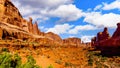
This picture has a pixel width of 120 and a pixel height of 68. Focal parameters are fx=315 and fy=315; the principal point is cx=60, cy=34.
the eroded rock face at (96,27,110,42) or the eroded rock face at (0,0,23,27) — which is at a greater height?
the eroded rock face at (0,0,23,27)

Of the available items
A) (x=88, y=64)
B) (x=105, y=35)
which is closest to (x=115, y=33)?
(x=88, y=64)

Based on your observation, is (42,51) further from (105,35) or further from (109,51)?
(105,35)

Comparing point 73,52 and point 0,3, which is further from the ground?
point 0,3

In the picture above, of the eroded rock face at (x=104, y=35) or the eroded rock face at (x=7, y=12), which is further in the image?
the eroded rock face at (x=104, y=35)

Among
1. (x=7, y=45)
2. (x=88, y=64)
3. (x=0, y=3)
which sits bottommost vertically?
(x=88, y=64)

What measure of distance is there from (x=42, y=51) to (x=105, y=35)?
3366cm

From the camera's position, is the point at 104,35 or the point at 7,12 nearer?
the point at 7,12

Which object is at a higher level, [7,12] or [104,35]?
[7,12]

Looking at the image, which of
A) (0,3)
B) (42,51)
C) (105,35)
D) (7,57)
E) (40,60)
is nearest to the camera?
(7,57)

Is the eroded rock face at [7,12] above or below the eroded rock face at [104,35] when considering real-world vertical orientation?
above

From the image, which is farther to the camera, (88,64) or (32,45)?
(32,45)

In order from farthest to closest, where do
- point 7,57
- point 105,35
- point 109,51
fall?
point 105,35 < point 109,51 < point 7,57

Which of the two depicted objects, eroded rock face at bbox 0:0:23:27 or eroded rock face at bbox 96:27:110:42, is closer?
eroded rock face at bbox 0:0:23:27

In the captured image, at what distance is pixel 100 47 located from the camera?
74.9 meters
